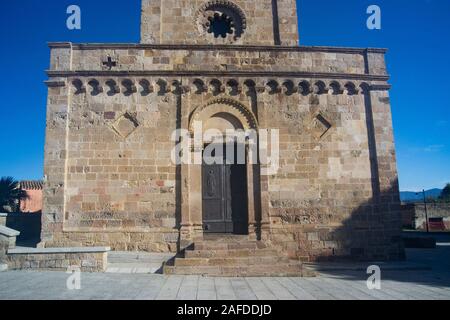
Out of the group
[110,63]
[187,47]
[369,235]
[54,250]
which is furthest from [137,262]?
[369,235]

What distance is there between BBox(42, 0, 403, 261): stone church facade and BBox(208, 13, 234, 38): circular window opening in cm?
189

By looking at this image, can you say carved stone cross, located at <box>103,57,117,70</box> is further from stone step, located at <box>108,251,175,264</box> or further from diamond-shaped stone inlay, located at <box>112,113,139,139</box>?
stone step, located at <box>108,251,175,264</box>

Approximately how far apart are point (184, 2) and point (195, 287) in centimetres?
1015

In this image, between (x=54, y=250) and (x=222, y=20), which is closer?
(x=54, y=250)

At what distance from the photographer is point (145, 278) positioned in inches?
272

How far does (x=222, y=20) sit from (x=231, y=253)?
8.78 meters

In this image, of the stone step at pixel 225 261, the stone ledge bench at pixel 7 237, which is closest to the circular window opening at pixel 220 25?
the stone step at pixel 225 261

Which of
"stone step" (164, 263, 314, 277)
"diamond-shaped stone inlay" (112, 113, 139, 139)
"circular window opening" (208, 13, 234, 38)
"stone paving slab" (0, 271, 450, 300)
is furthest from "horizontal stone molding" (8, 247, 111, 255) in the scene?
"circular window opening" (208, 13, 234, 38)

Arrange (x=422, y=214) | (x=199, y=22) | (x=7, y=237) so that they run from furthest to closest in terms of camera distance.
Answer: (x=422, y=214) < (x=199, y=22) < (x=7, y=237)

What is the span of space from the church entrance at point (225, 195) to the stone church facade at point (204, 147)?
0.03 metres

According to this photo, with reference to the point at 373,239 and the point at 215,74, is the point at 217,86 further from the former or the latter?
the point at 373,239

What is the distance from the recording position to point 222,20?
11.7m

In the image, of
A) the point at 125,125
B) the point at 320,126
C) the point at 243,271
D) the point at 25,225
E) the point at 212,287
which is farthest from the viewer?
the point at 25,225
